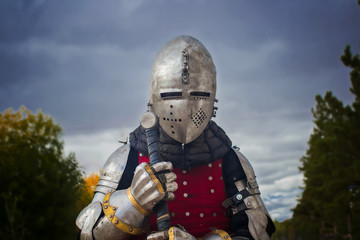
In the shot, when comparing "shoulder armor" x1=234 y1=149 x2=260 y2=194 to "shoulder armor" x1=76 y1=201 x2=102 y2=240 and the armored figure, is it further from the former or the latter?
"shoulder armor" x1=76 y1=201 x2=102 y2=240

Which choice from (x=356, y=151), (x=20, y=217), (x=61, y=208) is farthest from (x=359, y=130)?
(x=20, y=217)

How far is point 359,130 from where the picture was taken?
16.5 m

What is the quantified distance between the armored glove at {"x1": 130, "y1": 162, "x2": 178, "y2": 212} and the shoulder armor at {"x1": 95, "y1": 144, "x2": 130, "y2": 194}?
54cm

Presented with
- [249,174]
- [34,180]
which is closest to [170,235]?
[249,174]

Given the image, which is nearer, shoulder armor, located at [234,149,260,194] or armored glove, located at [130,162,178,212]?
armored glove, located at [130,162,178,212]

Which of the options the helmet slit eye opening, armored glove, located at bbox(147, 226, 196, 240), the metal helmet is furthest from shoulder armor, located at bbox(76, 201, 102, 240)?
the helmet slit eye opening

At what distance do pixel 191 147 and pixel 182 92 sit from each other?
2.31ft

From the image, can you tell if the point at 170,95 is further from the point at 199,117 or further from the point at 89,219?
the point at 89,219

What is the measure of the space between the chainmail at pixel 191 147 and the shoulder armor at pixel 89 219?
88cm

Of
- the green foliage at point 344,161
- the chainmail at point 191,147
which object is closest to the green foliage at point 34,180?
the chainmail at point 191,147

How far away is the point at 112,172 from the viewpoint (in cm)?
468

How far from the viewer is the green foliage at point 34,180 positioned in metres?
6.07

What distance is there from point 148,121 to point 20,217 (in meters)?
3.15

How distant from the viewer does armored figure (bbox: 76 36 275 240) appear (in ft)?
13.8
